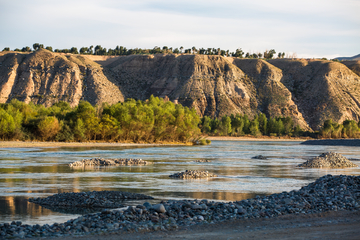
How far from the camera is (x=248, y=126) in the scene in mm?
124938

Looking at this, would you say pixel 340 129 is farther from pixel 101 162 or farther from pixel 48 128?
pixel 101 162

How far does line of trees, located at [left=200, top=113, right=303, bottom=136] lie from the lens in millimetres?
121312

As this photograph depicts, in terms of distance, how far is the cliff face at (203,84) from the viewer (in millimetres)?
132125

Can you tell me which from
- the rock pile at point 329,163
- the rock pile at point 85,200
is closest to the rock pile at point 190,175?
the rock pile at point 85,200

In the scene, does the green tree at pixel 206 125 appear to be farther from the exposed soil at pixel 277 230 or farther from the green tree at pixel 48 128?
the exposed soil at pixel 277 230

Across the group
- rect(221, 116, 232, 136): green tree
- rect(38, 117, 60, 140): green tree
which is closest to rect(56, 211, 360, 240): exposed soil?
rect(38, 117, 60, 140): green tree

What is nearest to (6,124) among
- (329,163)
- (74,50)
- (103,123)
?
(103,123)

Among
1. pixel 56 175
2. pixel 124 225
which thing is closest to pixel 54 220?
pixel 124 225

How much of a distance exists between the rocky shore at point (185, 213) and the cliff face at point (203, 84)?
11595 cm

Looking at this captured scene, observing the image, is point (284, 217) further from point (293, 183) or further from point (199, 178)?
point (199, 178)

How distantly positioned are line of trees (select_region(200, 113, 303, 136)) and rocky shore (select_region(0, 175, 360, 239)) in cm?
10645

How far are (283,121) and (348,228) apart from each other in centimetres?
12427

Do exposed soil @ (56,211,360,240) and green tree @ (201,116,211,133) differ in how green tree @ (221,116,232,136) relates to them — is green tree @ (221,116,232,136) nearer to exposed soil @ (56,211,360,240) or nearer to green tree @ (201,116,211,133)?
green tree @ (201,116,211,133)

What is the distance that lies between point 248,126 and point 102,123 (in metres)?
65.7
